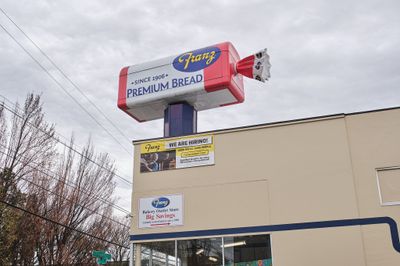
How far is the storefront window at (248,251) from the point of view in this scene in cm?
1273

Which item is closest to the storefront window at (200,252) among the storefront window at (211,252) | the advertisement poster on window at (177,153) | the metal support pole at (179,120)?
the storefront window at (211,252)

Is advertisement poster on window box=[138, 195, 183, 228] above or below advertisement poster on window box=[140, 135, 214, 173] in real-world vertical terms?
below

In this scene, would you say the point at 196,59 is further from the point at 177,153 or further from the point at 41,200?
Answer: the point at 41,200

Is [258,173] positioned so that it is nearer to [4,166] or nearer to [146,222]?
[146,222]

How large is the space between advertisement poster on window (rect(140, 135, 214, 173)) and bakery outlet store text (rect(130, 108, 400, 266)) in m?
0.04

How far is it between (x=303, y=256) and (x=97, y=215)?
701 inches

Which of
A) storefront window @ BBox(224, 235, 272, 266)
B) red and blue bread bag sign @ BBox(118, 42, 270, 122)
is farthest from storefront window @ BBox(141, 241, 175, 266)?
red and blue bread bag sign @ BBox(118, 42, 270, 122)

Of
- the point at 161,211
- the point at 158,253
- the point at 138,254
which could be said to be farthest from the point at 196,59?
the point at 138,254

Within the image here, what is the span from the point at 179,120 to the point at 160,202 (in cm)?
310

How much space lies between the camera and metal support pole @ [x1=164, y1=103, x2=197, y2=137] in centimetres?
1566

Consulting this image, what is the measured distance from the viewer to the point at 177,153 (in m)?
14.9

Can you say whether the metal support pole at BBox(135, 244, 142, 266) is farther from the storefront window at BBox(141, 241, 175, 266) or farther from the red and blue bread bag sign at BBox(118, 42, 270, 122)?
the red and blue bread bag sign at BBox(118, 42, 270, 122)

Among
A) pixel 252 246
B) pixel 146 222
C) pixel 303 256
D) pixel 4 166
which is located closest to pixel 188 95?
pixel 146 222

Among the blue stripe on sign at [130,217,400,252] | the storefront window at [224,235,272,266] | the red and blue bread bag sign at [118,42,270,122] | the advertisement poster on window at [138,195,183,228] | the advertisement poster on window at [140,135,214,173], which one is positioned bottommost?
the storefront window at [224,235,272,266]
